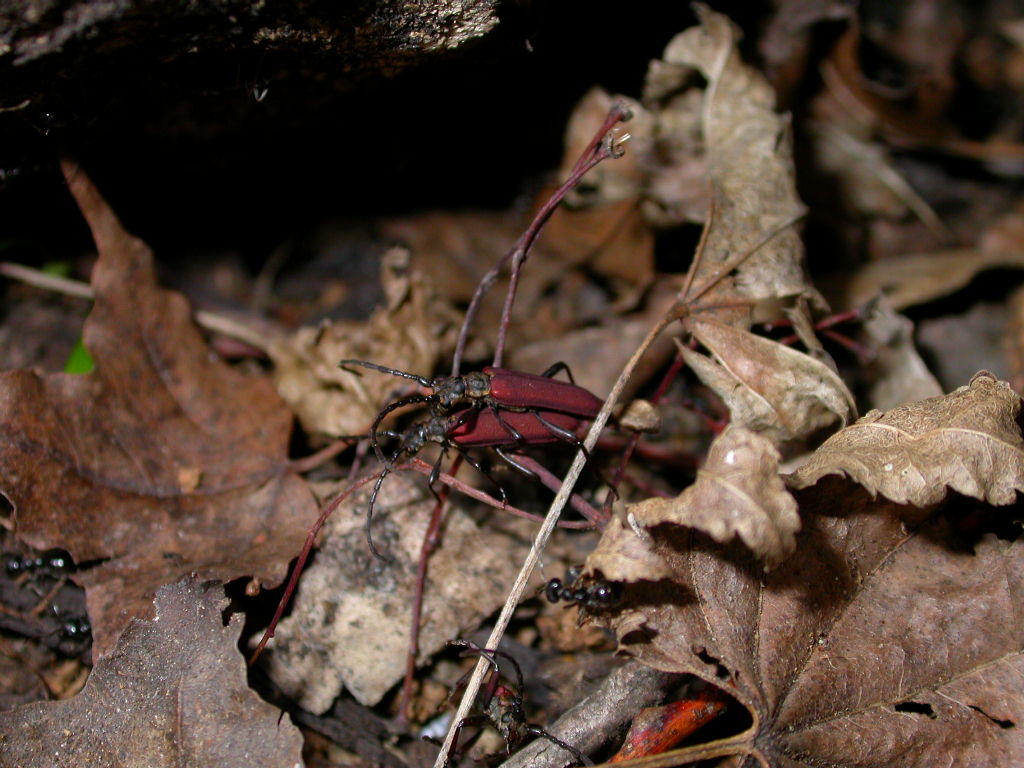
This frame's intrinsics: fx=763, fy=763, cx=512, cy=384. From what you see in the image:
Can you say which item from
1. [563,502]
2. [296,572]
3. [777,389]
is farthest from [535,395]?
[296,572]

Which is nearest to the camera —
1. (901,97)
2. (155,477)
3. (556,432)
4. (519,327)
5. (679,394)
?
(556,432)

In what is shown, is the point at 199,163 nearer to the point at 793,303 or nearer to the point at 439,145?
the point at 439,145

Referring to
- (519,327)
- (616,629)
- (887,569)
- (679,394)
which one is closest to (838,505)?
(887,569)

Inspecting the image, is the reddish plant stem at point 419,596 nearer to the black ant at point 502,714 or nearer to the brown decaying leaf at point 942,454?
the black ant at point 502,714

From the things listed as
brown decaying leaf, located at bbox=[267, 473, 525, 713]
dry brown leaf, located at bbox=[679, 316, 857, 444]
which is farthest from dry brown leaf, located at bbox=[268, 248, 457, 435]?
dry brown leaf, located at bbox=[679, 316, 857, 444]

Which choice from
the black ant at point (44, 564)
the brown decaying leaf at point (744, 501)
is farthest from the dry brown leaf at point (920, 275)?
the black ant at point (44, 564)

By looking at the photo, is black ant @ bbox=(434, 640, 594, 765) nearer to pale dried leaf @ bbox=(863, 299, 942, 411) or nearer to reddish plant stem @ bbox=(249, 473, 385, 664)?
reddish plant stem @ bbox=(249, 473, 385, 664)

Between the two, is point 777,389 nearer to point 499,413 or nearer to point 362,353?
point 499,413
